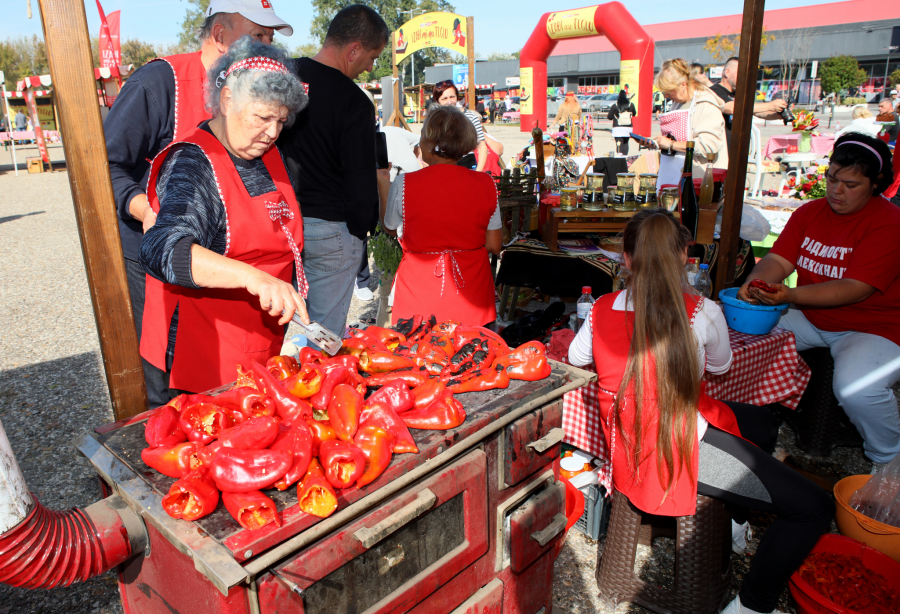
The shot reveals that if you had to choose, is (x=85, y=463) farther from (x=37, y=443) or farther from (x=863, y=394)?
(x=863, y=394)

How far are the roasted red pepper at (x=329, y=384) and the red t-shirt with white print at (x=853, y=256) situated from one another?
2.49 meters

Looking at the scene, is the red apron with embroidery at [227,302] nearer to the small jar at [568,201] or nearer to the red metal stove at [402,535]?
the red metal stove at [402,535]

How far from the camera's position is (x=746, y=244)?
4.34 metres

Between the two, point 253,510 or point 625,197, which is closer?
point 253,510

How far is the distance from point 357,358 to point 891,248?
2619 millimetres

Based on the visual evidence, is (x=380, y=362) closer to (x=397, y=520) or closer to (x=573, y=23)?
(x=397, y=520)

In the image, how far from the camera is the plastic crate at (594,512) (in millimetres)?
2566

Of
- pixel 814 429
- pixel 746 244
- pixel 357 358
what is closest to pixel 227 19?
pixel 357 358

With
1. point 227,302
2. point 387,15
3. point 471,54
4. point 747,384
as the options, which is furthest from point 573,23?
point 387,15

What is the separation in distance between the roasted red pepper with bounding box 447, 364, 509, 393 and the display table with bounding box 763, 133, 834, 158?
11088mm

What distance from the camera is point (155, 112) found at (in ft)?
6.92

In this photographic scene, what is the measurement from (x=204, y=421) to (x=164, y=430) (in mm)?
92

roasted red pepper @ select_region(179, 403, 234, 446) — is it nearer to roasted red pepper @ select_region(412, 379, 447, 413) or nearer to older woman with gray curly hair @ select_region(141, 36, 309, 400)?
older woman with gray curly hair @ select_region(141, 36, 309, 400)

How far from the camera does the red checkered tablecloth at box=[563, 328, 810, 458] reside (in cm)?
261
